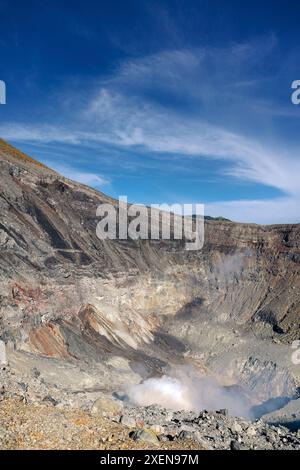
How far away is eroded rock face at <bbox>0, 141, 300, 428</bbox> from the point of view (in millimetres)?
33375

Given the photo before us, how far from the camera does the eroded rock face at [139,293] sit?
33.4m

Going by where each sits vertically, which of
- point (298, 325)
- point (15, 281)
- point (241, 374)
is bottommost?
point (241, 374)

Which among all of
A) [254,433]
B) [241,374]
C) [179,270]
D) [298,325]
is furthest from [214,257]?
[254,433]

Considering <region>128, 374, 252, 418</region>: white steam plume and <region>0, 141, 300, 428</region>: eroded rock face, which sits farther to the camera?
<region>0, 141, 300, 428</region>: eroded rock face

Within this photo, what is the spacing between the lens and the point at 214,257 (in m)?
54.7

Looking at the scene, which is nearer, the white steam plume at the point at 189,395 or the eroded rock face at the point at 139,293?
the white steam plume at the point at 189,395

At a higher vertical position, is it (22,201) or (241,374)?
(22,201)

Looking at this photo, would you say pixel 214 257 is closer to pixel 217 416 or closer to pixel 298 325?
pixel 298 325

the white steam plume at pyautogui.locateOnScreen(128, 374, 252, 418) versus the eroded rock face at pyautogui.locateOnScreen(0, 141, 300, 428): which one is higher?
the eroded rock face at pyautogui.locateOnScreen(0, 141, 300, 428)

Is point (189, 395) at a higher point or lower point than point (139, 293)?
lower

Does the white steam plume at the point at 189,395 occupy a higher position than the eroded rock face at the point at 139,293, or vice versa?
the eroded rock face at the point at 139,293

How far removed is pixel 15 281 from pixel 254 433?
74.1 feet

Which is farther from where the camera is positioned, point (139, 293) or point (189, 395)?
point (139, 293)

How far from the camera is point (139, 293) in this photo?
46.2 meters
